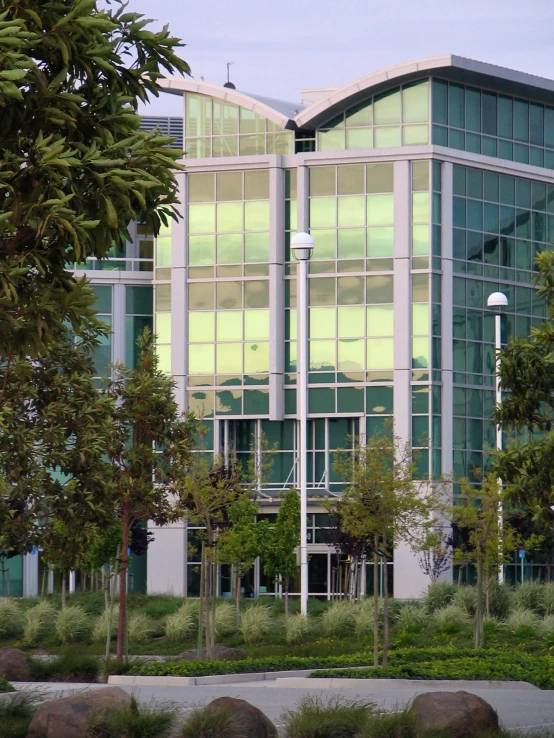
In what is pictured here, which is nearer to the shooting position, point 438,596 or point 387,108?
point 438,596

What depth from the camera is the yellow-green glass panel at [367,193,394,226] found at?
48.4 metres

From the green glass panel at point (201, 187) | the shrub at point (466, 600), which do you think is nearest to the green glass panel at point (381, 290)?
the green glass panel at point (201, 187)

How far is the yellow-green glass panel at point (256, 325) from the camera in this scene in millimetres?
49312

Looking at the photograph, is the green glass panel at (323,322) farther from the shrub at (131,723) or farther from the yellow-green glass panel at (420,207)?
the shrub at (131,723)

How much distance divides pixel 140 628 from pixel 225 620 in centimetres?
206

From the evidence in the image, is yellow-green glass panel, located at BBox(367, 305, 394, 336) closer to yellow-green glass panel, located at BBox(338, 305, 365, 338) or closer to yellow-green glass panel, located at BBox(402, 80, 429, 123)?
yellow-green glass panel, located at BBox(338, 305, 365, 338)

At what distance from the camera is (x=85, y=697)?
531 inches

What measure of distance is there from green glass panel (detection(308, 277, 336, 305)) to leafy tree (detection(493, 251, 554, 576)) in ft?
105

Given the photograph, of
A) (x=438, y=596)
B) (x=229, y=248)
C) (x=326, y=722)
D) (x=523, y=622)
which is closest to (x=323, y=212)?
(x=229, y=248)

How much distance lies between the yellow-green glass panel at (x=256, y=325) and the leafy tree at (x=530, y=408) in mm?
32664

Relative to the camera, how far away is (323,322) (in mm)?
48812

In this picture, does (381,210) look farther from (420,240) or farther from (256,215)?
(256,215)

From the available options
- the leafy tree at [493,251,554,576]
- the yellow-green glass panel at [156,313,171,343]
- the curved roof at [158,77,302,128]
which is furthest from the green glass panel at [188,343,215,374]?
the leafy tree at [493,251,554,576]

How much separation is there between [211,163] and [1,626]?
68.6 feet
